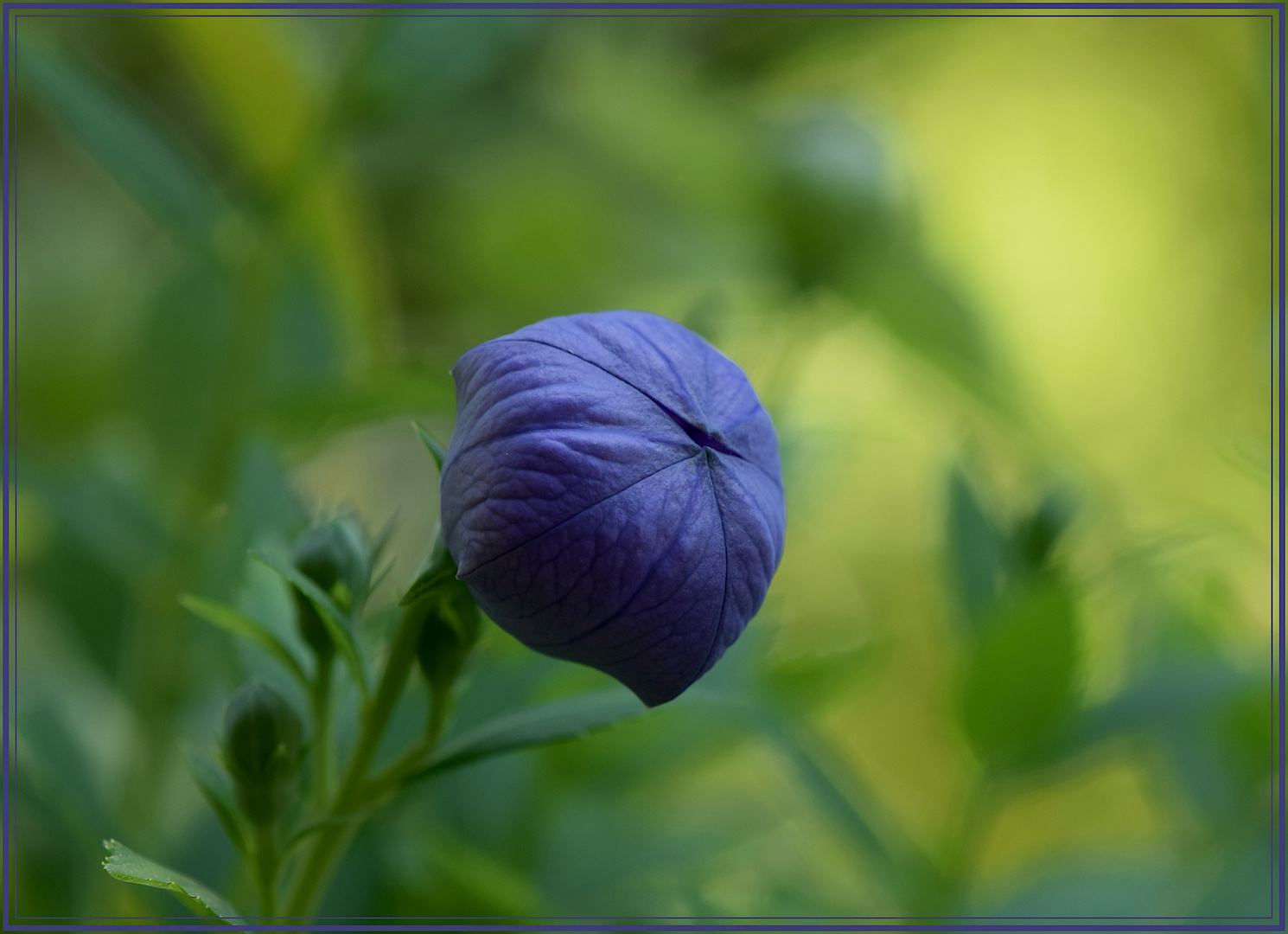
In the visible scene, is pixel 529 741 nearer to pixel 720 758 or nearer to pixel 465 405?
pixel 465 405

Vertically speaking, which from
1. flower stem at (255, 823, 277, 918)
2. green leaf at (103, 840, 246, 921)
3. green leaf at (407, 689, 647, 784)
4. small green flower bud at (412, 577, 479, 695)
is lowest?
flower stem at (255, 823, 277, 918)

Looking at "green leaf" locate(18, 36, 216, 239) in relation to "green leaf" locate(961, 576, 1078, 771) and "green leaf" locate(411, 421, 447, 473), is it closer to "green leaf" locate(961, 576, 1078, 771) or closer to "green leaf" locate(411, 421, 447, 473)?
"green leaf" locate(411, 421, 447, 473)

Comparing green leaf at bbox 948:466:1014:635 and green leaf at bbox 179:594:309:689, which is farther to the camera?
green leaf at bbox 948:466:1014:635

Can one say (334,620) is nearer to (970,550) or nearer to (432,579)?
(432,579)

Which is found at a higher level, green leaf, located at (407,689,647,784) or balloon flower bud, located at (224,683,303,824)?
green leaf, located at (407,689,647,784)

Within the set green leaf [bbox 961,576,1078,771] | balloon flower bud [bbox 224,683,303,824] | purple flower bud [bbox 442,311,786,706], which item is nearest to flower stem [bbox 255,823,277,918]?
balloon flower bud [bbox 224,683,303,824]
